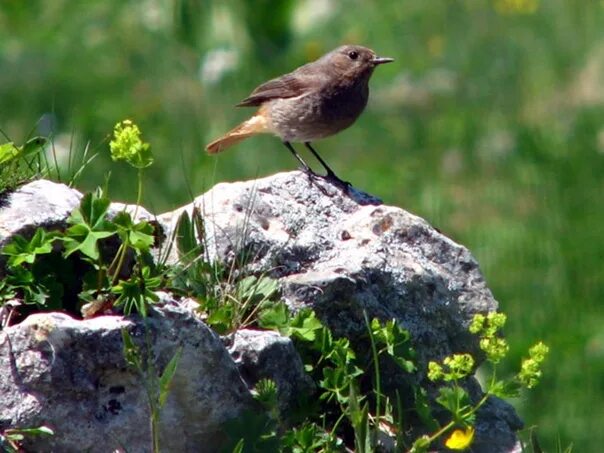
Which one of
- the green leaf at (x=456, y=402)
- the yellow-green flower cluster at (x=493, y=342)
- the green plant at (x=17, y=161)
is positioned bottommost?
the green leaf at (x=456, y=402)

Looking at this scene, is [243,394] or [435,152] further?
[435,152]

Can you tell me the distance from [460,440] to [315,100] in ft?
12.2

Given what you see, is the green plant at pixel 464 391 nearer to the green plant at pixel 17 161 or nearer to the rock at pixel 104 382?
the rock at pixel 104 382

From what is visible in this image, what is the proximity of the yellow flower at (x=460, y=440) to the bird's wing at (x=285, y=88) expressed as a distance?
3837mm

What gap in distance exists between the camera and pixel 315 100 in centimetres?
747

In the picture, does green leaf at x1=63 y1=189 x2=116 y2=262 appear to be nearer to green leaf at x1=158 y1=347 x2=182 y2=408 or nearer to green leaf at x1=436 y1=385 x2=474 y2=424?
green leaf at x1=158 y1=347 x2=182 y2=408

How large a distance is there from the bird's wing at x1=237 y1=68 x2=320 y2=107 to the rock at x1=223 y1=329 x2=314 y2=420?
375 centimetres

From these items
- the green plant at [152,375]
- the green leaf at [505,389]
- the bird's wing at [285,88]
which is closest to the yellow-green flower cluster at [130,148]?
the green plant at [152,375]

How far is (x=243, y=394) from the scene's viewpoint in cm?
393

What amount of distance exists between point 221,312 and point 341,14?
863cm

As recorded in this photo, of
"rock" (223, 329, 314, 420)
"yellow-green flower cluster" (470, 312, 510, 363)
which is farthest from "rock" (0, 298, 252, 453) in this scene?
"yellow-green flower cluster" (470, 312, 510, 363)

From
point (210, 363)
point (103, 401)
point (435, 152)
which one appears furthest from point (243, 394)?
point (435, 152)

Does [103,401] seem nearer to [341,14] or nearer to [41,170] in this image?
[41,170]

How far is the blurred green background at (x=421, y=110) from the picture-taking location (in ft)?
28.8
